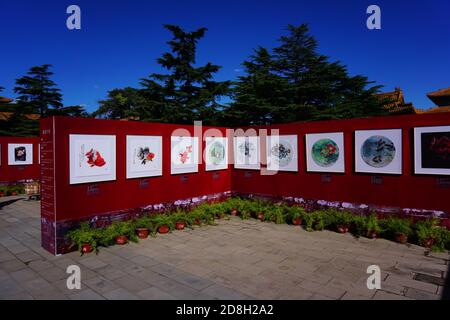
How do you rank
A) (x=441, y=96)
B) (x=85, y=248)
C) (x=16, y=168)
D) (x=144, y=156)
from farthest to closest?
(x=441, y=96) → (x=16, y=168) → (x=144, y=156) → (x=85, y=248)

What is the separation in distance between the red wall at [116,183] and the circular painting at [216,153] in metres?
0.58

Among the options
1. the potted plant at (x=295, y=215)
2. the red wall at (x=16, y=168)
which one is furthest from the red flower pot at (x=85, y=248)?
the red wall at (x=16, y=168)

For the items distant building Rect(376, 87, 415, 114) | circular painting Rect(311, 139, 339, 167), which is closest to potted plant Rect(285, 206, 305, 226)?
circular painting Rect(311, 139, 339, 167)

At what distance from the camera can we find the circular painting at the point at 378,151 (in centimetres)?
867

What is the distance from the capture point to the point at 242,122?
74.2 ft

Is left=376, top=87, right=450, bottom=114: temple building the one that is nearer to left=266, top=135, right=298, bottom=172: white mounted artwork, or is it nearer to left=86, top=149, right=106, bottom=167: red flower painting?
left=266, top=135, right=298, bottom=172: white mounted artwork

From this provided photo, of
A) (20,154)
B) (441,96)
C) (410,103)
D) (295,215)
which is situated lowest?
(295,215)

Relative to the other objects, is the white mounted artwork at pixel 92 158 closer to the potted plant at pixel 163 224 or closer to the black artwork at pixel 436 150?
the potted plant at pixel 163 224

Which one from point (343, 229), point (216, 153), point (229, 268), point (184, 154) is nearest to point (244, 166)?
point (216, 153)

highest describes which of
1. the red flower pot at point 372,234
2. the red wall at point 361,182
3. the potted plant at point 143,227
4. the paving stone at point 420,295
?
the red wall at point 361,182

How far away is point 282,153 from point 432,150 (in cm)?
463

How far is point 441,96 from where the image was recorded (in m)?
30.0

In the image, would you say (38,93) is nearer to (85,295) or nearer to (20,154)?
(20,154)

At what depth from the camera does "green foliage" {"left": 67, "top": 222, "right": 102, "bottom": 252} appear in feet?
23.9
